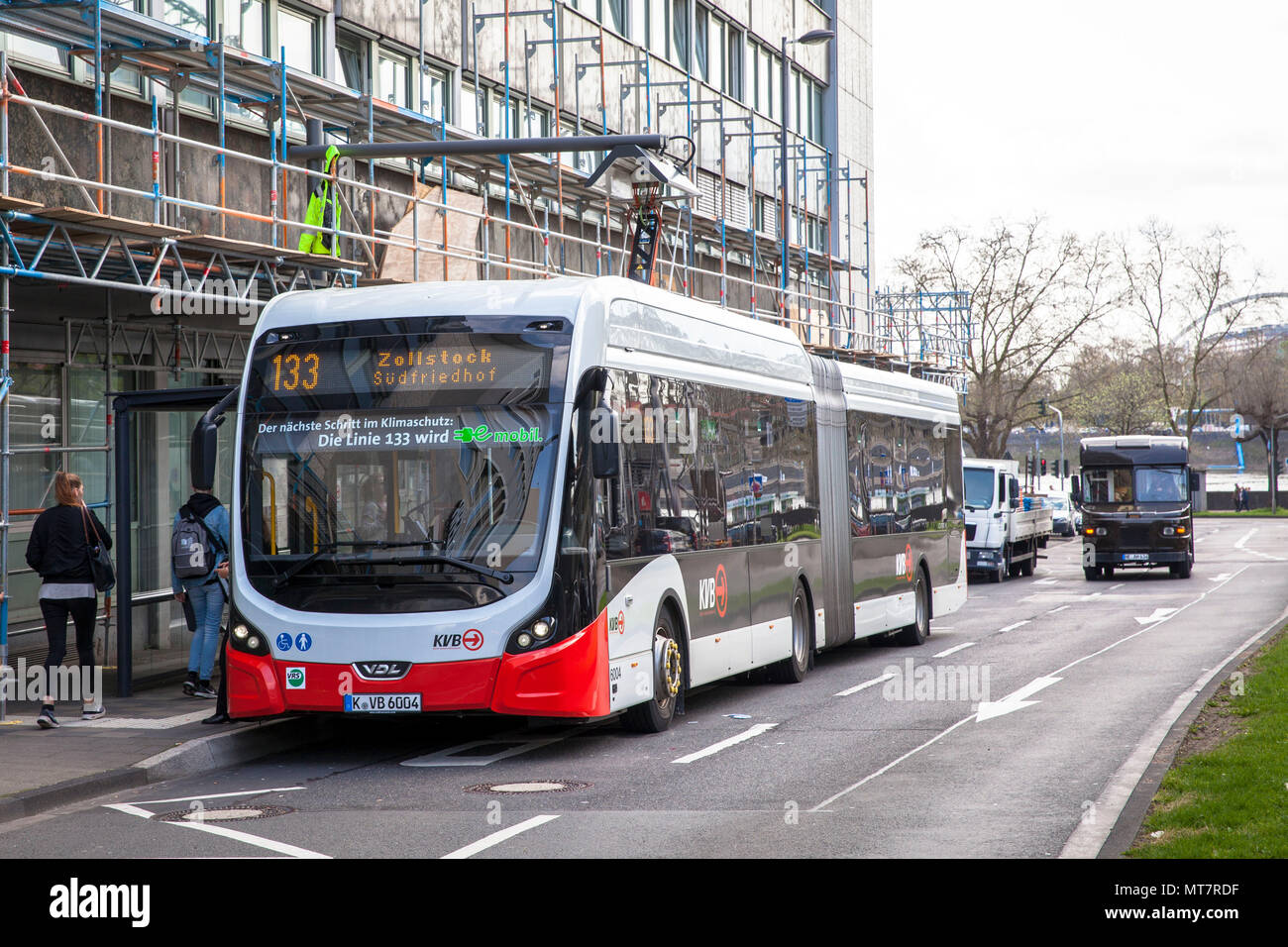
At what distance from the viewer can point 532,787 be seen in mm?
9766

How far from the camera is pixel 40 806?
920 cm

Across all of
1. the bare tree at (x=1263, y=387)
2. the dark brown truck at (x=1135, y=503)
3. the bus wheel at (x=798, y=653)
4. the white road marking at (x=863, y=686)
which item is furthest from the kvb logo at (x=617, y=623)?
the bare tree at (x=1263, y=387)

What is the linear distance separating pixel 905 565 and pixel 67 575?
1076 centimetres

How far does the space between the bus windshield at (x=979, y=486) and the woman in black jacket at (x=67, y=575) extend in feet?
81.4

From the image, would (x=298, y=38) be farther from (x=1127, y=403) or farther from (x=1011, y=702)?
(x=1127, y=403)

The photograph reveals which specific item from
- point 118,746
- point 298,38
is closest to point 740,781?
point 118,746

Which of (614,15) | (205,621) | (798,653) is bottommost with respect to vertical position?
(798,653)

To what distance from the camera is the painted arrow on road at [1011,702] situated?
1295 cm

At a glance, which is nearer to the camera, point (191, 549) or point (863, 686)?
point (191, 549)

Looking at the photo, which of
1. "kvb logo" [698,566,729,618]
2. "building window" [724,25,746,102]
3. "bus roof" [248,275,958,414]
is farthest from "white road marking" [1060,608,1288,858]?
"building window" [724,25,746,102]

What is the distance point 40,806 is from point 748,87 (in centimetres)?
3179

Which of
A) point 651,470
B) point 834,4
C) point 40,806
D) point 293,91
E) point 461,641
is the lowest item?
point 40,806
